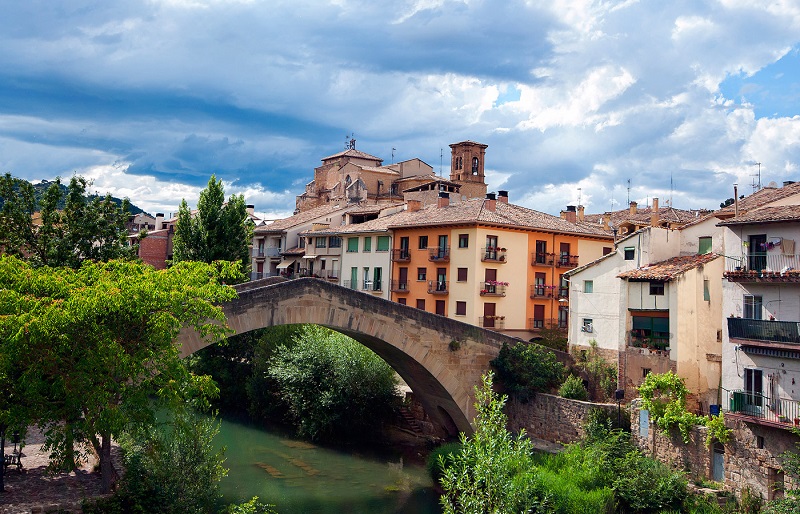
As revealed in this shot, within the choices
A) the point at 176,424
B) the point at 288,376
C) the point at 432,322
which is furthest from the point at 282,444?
the point at 176,424

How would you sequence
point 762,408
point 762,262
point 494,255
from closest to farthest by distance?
1. point 762,408
2. point 762,262
3. point 494,255

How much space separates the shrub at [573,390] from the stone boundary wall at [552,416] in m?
0.36

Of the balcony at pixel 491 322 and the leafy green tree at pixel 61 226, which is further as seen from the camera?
the balcony at pixel 491 322

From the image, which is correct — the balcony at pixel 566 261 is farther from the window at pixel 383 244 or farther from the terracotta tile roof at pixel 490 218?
the window at pixel 383 244

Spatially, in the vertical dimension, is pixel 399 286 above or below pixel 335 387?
above

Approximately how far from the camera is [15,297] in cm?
1634

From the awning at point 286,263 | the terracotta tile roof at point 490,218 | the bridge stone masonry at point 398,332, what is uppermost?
the terracotta tile roof at point 490,218

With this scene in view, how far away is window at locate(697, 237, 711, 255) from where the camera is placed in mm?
28583

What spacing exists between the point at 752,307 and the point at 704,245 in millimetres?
6803

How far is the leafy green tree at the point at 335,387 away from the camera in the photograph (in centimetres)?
3219

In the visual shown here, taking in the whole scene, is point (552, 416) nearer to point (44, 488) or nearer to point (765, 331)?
point (765, 331)

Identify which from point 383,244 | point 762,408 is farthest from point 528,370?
point 383,244

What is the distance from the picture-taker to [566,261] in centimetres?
4038

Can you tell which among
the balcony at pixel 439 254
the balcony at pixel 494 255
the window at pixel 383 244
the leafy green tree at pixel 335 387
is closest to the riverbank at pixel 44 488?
the leafy green tree at pixel 335 387
